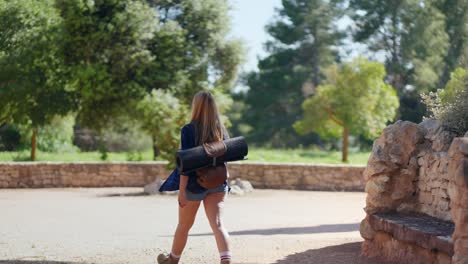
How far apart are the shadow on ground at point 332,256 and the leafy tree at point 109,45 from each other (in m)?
13.3

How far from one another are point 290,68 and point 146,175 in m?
22.3

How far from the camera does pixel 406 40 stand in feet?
126

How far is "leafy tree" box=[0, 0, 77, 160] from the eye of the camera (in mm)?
21719

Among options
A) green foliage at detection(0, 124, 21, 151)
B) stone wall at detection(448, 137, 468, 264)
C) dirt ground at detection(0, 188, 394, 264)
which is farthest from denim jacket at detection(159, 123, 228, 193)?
green foliage at detection(0, 124, 21, 151)

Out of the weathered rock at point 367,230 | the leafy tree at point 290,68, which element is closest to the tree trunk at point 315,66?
the leafy tree at point 290,68

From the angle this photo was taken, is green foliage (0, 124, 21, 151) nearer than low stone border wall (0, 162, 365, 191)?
No

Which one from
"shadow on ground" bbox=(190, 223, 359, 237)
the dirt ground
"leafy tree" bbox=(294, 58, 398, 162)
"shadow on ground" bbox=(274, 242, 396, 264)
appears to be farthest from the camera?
"leafy tree" bbox=(294, 58, 398, 162)

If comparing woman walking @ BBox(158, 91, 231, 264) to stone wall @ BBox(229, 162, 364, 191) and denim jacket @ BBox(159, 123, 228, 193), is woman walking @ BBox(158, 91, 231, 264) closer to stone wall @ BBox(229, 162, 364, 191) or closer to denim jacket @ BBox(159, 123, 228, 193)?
denim jacket @ BBox(159, 123, 228, 193)

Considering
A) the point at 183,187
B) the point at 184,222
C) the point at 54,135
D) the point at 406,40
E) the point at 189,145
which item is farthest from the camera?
the point at 406,40

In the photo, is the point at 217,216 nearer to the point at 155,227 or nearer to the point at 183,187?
the point at 183,187

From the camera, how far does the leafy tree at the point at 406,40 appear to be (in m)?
36.7

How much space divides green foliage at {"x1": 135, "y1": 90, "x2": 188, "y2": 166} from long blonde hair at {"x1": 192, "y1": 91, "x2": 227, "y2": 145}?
12.7 m

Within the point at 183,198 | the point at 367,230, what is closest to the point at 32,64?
the point at 367,230

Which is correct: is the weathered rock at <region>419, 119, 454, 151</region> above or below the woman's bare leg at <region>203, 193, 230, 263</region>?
above
